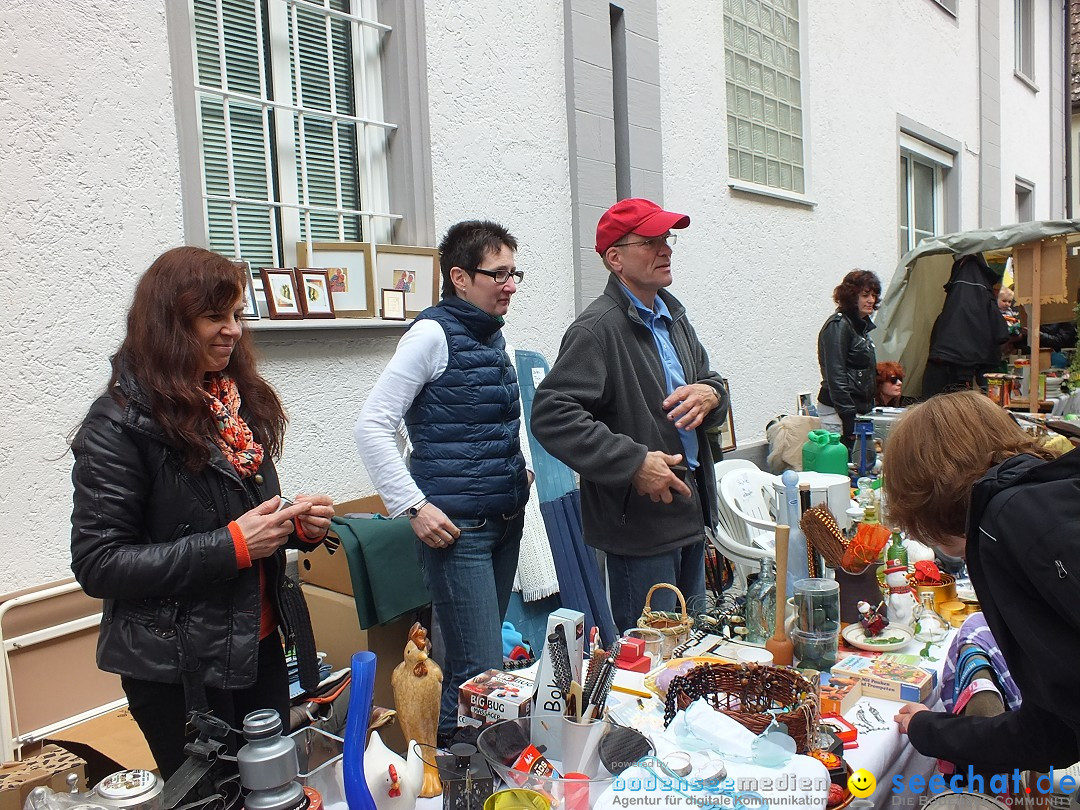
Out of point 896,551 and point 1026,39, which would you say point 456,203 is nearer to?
point 896,551

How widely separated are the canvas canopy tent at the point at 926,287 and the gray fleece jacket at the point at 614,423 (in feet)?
17.1

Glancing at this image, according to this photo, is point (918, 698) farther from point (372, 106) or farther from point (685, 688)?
point (372, 106)

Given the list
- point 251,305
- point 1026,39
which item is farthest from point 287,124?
point 1026,39

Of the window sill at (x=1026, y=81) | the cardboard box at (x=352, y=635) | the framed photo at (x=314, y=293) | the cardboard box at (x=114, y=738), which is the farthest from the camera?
the window sill at (x=1026, y=81)

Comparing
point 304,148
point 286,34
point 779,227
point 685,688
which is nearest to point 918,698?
point 685,688

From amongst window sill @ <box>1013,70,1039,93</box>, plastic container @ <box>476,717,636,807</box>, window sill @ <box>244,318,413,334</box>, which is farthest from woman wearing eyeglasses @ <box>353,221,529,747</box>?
window sill @ <box>1013,70,1039,93</box>

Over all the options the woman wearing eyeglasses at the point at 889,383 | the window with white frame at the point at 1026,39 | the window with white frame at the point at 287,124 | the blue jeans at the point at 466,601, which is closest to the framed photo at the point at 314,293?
the window with white frame at the point at 287,124

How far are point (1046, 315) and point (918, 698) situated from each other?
22.6ft

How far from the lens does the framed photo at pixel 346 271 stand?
3.90 meters

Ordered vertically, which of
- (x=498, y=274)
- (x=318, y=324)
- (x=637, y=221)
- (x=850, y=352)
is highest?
(x=637, y=221)

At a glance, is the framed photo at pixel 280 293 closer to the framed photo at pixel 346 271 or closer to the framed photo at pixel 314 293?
the framed photo at pixel 314 293

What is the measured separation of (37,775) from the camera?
73.0 inches

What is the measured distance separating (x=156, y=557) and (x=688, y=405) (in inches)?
62.3

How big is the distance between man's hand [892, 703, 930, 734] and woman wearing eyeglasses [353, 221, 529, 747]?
47.7 inches
